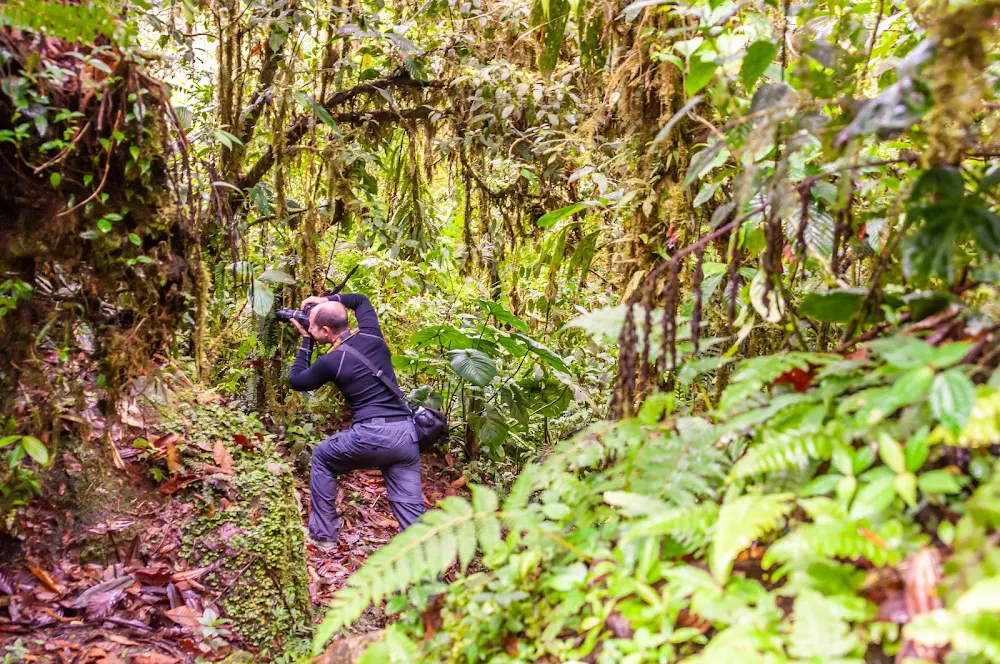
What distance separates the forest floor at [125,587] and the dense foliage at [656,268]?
75 cm

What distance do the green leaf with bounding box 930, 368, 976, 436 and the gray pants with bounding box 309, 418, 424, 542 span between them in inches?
149

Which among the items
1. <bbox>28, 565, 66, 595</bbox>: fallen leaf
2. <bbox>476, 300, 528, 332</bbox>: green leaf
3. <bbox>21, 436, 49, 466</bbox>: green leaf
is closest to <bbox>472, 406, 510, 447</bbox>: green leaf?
<bbox>476, 300, 528, 332</bbox>: green leaf

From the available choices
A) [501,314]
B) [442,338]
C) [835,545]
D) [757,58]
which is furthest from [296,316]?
[835,545]

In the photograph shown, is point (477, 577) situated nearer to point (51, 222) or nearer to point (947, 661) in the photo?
point (947, 661)

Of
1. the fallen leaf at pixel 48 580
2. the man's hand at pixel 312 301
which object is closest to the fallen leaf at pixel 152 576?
the fallen leaf at pixel 48 580

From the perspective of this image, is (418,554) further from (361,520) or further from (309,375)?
(361,520)

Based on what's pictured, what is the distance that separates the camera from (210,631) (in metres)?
3.64

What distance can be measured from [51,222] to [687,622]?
9.39 feet

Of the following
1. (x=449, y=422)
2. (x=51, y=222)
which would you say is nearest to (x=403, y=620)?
(x=51, y=222)

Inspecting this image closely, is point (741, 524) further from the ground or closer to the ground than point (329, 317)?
further from the ground

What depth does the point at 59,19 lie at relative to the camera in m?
2.16

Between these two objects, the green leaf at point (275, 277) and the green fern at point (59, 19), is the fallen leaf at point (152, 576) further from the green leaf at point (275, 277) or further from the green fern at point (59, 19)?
the green fern at point (59, 19)

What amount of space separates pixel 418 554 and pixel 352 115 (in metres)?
4.40

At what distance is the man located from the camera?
4.55 meters
